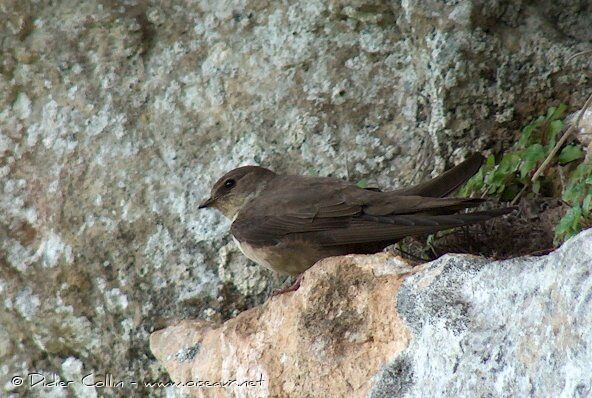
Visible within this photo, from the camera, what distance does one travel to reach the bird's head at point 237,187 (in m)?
4.81

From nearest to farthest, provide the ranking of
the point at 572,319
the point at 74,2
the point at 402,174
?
the point at 572,319, the point at 402,174, the point at 74,2

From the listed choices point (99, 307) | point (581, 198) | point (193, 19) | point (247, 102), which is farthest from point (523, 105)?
point (99, 307)

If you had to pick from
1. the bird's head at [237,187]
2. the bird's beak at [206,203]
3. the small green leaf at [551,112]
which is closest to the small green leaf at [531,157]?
the small green leaf at [551,112]

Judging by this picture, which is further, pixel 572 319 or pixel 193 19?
pixel 193 19

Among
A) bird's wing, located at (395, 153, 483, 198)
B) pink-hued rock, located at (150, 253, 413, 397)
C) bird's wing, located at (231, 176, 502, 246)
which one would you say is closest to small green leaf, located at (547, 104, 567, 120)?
bird's wing, located at (395, 153, 483, 198)

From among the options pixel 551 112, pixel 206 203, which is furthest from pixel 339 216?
pixel 551 112

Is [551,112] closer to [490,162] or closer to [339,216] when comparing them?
[490,162]

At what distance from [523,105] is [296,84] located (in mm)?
1089

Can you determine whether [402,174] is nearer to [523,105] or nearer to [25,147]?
[523,105]

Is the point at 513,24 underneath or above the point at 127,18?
underneath

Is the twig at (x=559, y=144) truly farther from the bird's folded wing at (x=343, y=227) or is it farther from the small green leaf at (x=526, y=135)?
the bird's folded wing at (x=343, y=227)

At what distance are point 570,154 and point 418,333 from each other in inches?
66.6

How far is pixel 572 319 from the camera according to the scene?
2666 mm

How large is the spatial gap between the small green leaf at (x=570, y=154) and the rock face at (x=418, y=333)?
1340mm
